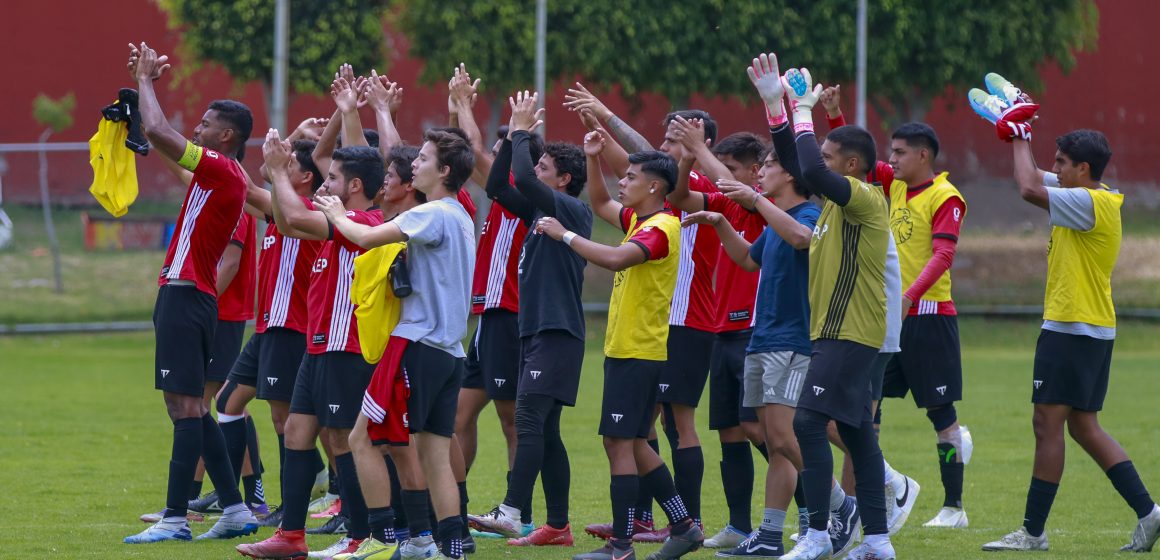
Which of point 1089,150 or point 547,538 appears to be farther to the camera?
point 547,538

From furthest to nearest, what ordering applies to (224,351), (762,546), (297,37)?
(297,37) < (224,351) < (762,546)

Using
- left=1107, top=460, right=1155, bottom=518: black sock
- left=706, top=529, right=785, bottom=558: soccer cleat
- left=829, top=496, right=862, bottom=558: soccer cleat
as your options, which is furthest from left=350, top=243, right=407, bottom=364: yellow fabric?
left=1107, top=460, right=1155, bottom=518: black sock

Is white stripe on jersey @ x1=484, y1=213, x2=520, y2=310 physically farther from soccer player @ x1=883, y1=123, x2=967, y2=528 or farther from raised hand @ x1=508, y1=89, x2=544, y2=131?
soccer player @ x1=883, y1=123, x2=967, y2=528

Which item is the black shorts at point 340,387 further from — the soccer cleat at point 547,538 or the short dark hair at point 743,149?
the short dark hair at point 743,149

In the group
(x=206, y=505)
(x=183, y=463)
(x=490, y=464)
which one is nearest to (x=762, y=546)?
(x=183, y=463)

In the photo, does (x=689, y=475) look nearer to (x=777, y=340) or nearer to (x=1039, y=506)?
(x=777, y=340)

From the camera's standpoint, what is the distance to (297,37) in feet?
95.9

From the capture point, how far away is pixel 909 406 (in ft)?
52.7

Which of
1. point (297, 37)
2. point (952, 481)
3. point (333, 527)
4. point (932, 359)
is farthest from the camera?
point (297, 37)

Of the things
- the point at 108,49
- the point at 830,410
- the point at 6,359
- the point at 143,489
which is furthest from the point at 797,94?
the point at 108,49

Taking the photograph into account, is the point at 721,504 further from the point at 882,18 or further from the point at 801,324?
the point at 882,18

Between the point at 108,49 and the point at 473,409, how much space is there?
1059 inches

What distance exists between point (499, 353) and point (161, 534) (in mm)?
2240

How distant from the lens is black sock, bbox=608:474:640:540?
7.14 metres
